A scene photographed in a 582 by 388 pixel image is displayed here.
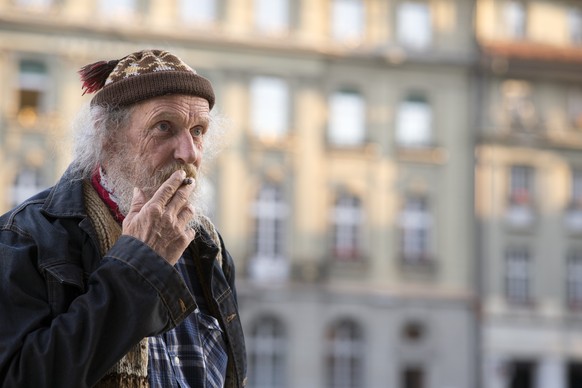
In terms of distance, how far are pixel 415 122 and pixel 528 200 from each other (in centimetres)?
404

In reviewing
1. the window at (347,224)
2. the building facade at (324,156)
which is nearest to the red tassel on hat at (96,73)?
the building facade at (324,156)

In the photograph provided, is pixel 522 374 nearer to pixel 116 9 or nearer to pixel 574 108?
pixel 574 108

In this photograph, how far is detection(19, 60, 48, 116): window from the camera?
33.3 m

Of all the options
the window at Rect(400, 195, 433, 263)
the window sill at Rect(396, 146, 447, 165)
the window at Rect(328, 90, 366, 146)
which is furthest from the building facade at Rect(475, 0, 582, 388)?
the window at Rect(328, 90, 366, 146)

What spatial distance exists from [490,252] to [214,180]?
27.5 feet

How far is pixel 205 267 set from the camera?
293 centimetres

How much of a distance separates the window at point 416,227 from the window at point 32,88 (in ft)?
35.6

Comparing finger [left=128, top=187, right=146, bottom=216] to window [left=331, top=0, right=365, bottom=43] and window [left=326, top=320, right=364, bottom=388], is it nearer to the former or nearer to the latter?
window [left=326, top=320, right=364, bottom=388]

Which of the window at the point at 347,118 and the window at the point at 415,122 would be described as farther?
the window at the point at 415,122

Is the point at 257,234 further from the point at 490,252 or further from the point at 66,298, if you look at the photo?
the point at 66,298

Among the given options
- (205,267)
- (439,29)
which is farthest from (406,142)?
(205,267)

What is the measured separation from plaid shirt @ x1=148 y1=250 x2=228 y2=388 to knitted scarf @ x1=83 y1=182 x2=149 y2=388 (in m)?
0.10

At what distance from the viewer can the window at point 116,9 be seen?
3397 cm

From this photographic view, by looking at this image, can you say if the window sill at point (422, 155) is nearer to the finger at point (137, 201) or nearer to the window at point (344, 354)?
the window at point (344, 354)
